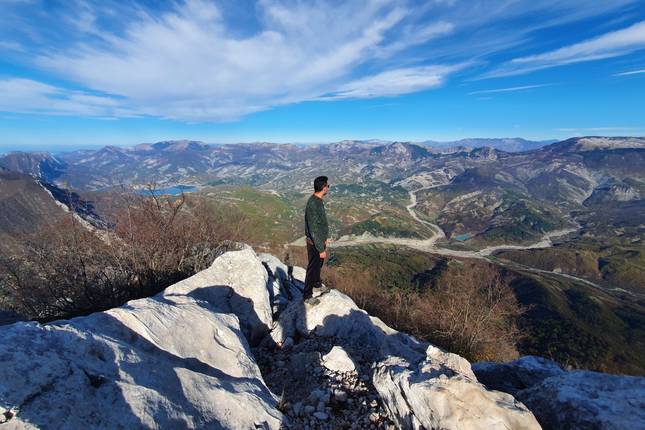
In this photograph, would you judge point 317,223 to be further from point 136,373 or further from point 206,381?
point 136,373

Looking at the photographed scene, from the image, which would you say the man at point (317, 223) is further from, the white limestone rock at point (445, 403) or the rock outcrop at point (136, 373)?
the white limestone rock at point (445, 403)

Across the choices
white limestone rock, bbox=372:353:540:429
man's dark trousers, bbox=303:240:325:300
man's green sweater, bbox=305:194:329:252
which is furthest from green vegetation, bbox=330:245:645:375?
white limestone rock, bbox=372:353:540:429

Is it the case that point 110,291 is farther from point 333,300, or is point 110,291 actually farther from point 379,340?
point 379,340

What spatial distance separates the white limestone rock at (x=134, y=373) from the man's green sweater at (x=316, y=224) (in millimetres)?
4033

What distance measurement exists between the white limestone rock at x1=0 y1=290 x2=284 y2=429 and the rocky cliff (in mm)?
18

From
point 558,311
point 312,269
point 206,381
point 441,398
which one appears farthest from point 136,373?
point 558,311

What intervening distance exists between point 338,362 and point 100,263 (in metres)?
13.6

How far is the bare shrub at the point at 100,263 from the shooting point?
41.9 ft

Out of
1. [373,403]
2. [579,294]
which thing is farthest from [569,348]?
[373,403]

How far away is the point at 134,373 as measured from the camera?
5.29 m

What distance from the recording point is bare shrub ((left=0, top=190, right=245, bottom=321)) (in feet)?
41.9

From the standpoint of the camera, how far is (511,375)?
1043cm

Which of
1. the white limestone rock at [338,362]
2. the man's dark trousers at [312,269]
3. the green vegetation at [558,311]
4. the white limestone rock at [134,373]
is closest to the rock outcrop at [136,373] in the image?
the white limestone rock at [134,373]

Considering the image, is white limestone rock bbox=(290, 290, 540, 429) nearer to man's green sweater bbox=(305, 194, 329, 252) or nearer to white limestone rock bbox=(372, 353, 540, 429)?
white limestone rock bbox=(372, 353, 540, 429)
